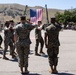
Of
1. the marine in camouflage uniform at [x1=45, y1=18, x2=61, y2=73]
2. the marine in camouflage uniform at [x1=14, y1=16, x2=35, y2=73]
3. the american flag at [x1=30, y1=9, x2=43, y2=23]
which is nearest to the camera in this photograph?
the marine in camouflage uniform at [x1=14, y1=16, x2=35, y2=73]

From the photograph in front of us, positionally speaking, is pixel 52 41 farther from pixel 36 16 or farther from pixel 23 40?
pixel 36 16

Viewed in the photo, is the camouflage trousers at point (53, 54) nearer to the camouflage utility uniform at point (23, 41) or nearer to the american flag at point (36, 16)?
the camouflage utility uniform at point (23, 41)

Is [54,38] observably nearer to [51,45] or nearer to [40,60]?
[51,45]

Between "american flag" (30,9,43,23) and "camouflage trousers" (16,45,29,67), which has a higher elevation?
"american flag" (30,9,43,23)

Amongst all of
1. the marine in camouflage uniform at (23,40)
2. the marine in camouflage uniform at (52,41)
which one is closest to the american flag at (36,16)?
the marine in camouflage uniform at (52,41)

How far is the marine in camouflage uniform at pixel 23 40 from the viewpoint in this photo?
10945 mm

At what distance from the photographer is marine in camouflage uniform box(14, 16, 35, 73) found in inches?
431

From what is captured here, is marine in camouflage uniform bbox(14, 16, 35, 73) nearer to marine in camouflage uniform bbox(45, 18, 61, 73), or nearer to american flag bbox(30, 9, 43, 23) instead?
marine in camouflage uniform bbox(45, 18, 61, 73)

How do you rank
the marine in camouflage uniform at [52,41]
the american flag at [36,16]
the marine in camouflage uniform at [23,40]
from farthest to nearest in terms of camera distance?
the american flag at [36,16] → the marine in camouflage uniform at [52,41] → the marine in camouflage uniform at [23,40]

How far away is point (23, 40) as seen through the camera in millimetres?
11000

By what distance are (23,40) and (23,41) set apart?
4 centimetres

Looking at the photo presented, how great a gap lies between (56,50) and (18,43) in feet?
4.18

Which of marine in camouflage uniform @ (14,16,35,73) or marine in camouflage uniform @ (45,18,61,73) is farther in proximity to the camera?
marine in camouflage uniform @ (45,18,61,73)

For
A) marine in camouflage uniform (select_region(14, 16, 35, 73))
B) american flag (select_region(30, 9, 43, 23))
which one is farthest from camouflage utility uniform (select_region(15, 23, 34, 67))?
american flag (select_region(30, 9, 43, 23))
